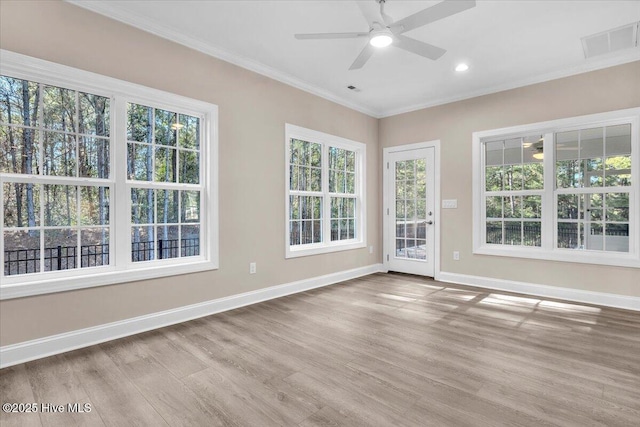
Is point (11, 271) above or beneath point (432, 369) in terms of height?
above

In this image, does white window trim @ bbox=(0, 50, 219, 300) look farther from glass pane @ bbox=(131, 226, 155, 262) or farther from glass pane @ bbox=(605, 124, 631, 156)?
glass pane @ bbox=(605, 124, 631, 156)

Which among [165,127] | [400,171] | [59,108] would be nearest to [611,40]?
[400,171]

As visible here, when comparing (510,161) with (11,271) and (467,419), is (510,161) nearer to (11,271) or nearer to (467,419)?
(467,419)

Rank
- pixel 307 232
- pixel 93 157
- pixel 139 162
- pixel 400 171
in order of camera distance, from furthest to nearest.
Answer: pixel 400 171
pixel 307 232
pixel 139 162
pixel 93 157

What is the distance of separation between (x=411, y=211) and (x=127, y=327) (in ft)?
14.5

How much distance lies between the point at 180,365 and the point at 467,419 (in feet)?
6.27

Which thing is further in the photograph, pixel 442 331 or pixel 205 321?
pixel 205 321

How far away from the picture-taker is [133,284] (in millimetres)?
2988

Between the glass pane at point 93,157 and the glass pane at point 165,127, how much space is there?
0.48 meters

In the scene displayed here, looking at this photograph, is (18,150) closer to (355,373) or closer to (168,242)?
(168,242)

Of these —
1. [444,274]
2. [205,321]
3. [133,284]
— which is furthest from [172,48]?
[444,274]

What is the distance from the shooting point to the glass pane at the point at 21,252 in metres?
2.48

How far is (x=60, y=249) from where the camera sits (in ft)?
8.92

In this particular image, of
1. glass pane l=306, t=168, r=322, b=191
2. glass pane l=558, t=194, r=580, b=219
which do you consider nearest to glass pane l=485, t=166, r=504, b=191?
glass pane l=558, t=194, r=580, b=219
